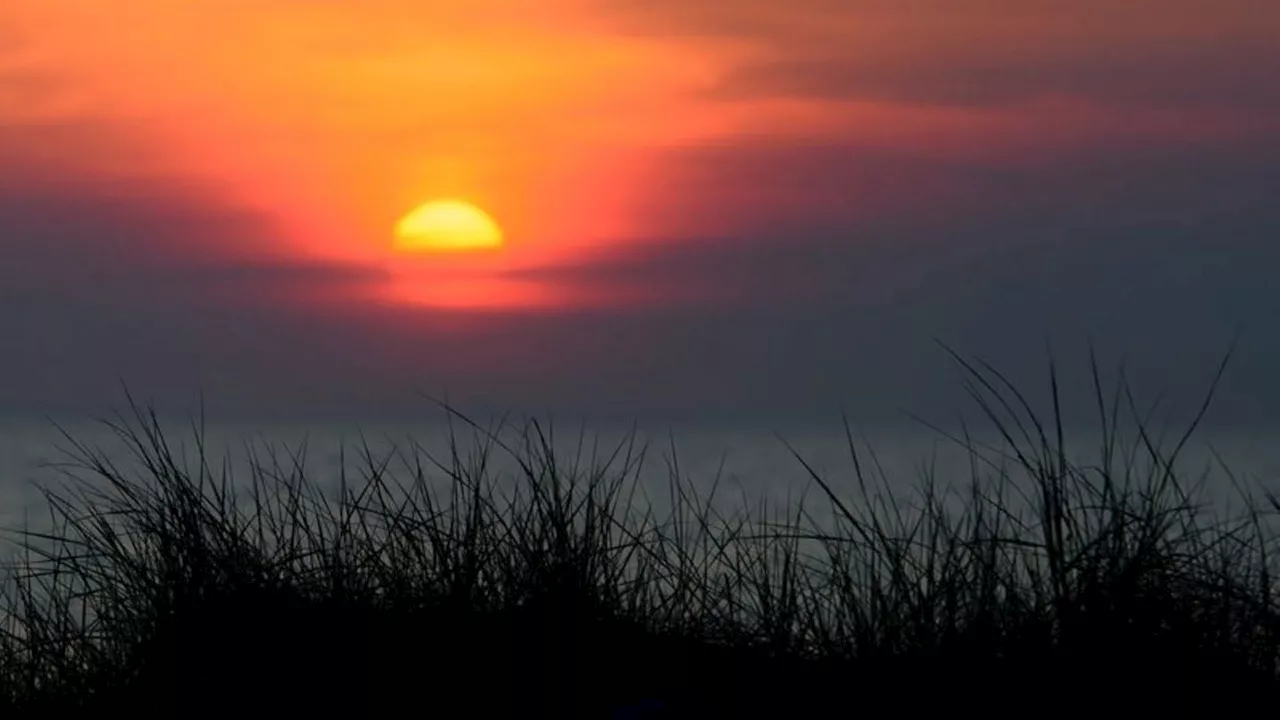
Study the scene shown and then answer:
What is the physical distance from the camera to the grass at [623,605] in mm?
3188

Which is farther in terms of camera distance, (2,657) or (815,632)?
(2,657)

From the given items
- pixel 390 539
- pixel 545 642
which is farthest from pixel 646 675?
pixel 390 539

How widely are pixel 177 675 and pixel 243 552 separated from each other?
378mm

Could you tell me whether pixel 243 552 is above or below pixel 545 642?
above

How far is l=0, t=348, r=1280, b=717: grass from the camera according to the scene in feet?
10.5

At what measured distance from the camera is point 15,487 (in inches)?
484

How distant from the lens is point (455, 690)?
3291 mm

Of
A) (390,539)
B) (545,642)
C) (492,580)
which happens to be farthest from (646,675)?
(390,539)

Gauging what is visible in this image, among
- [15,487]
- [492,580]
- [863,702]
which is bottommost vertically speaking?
[863,702]

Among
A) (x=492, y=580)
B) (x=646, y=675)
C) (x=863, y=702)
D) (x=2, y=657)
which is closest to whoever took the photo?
(x=863, y=702)

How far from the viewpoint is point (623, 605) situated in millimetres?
3799

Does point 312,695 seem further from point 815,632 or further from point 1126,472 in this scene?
point 1126,472

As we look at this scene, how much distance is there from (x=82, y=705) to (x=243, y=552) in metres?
0.50

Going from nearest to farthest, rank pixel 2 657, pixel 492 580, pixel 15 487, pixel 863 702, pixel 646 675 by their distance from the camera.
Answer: pixel 863 702 < pixel 646 675 < pixel 492 580 < pixel 2 657 < pixel 15 487
